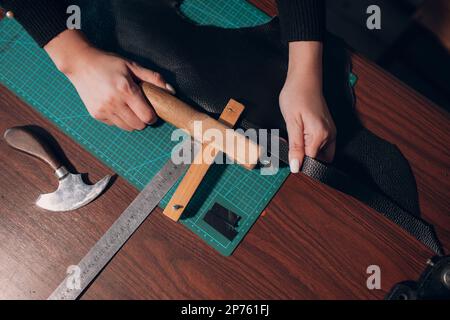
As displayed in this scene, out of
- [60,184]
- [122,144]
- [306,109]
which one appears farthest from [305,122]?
[60,184]

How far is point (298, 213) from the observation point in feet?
2.93

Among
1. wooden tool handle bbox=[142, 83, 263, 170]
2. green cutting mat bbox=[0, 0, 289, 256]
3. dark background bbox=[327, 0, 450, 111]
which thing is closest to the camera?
wooden tool handle bbox=[142, 83, 263, 170]

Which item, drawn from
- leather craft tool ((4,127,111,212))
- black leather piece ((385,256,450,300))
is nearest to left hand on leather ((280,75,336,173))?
black leather piece ((385,256,450,300))

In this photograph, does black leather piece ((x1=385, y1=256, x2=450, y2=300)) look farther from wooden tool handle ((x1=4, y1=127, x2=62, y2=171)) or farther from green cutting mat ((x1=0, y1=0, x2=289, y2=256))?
wooden tool handle ((x1=4, y1=127, x2=62, y2=171))

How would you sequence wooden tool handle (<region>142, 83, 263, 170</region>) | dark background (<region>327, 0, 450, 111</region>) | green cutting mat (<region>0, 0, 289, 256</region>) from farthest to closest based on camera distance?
dark background (<region>327, 0, 450, 111</region>) → green cutting mat (<region>0, 0, 289, 256</region>) → wooden tool handle (<region>142, 83, 263, 170</region>)

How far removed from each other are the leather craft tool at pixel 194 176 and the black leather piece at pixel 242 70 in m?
0.05

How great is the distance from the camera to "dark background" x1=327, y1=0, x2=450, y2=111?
1.21 metres

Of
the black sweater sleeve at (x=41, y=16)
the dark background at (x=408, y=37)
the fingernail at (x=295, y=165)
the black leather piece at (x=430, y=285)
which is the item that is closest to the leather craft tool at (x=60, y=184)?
the black sweater sleeve at (x=41, y=16)

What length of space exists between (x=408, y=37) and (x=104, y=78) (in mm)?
1100

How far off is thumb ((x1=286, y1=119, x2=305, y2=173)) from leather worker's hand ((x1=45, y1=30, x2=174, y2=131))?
0.31 meters

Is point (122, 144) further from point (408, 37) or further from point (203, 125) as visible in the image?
point (408, 37)

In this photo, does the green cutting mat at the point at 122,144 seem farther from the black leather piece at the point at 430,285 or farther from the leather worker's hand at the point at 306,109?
the black leather piece at the point at 430,285

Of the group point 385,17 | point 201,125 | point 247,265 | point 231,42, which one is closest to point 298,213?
point 247,265

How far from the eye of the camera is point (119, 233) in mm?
865
